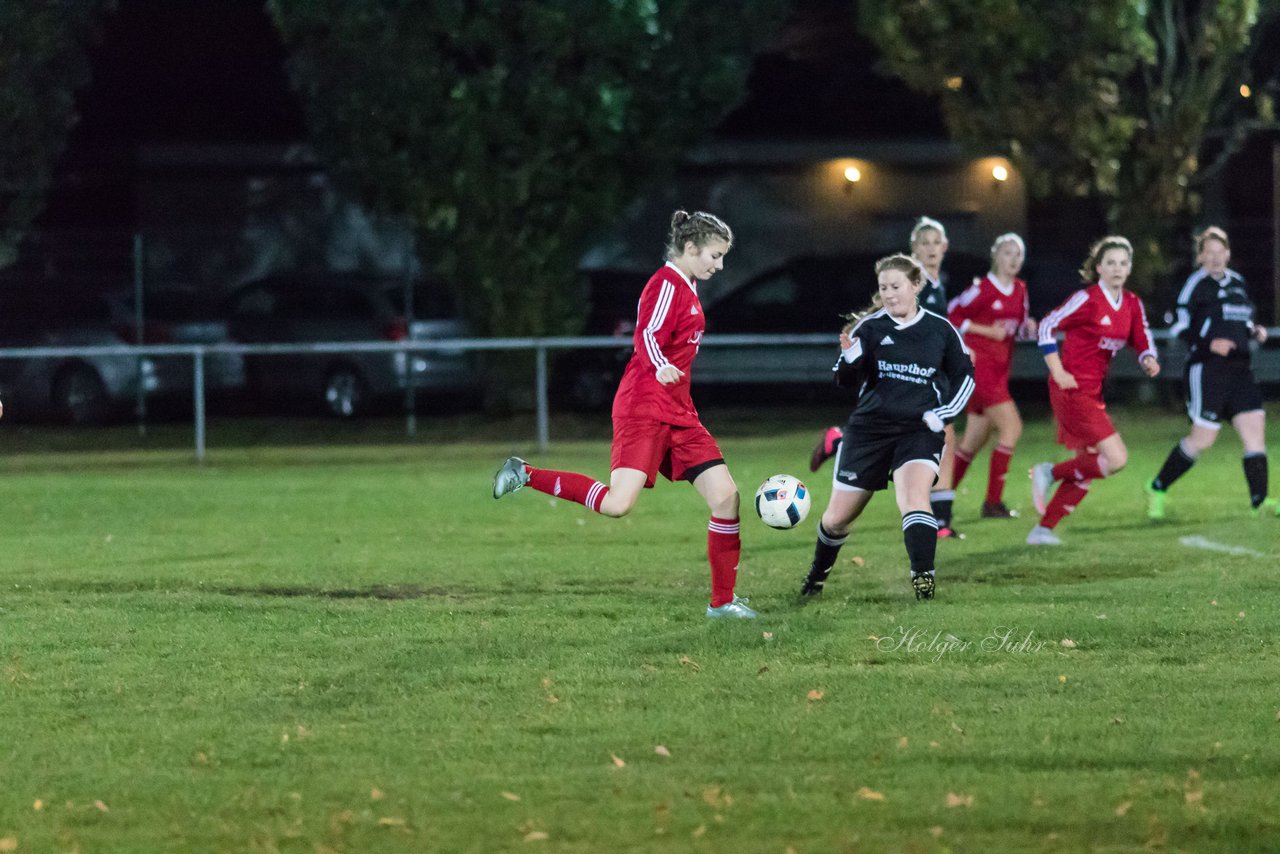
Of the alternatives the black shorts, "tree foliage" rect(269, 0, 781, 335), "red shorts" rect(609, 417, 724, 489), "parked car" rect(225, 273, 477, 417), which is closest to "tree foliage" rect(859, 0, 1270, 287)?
"tree foliage" rect(269, 0, 781, 335)

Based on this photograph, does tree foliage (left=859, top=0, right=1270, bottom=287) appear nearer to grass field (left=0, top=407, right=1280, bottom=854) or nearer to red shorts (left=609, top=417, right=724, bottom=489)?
grass field (left=0, top=407, right=1280, bottom=854)

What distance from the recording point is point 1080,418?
10734mm

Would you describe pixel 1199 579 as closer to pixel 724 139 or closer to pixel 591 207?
pixel 591 207

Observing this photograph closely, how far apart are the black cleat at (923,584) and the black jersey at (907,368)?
0.67 metres

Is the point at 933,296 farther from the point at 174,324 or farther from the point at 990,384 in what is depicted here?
the point at 174,324

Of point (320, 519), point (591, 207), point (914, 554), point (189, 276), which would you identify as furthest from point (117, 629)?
point (189, 276)

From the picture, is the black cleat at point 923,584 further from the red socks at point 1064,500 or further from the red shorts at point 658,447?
the red socks at point 1064,500

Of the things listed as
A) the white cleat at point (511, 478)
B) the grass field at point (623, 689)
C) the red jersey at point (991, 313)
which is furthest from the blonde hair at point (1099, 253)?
the white cleat at point (511, 478)

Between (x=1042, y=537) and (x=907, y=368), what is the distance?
8.38 ft

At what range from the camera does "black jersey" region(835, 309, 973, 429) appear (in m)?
8.51

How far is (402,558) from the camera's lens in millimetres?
10438

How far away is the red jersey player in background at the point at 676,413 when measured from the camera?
7945 mm

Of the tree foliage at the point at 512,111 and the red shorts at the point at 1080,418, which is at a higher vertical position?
the tree foliage at the point at 512,111

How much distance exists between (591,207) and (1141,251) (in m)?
6.07
